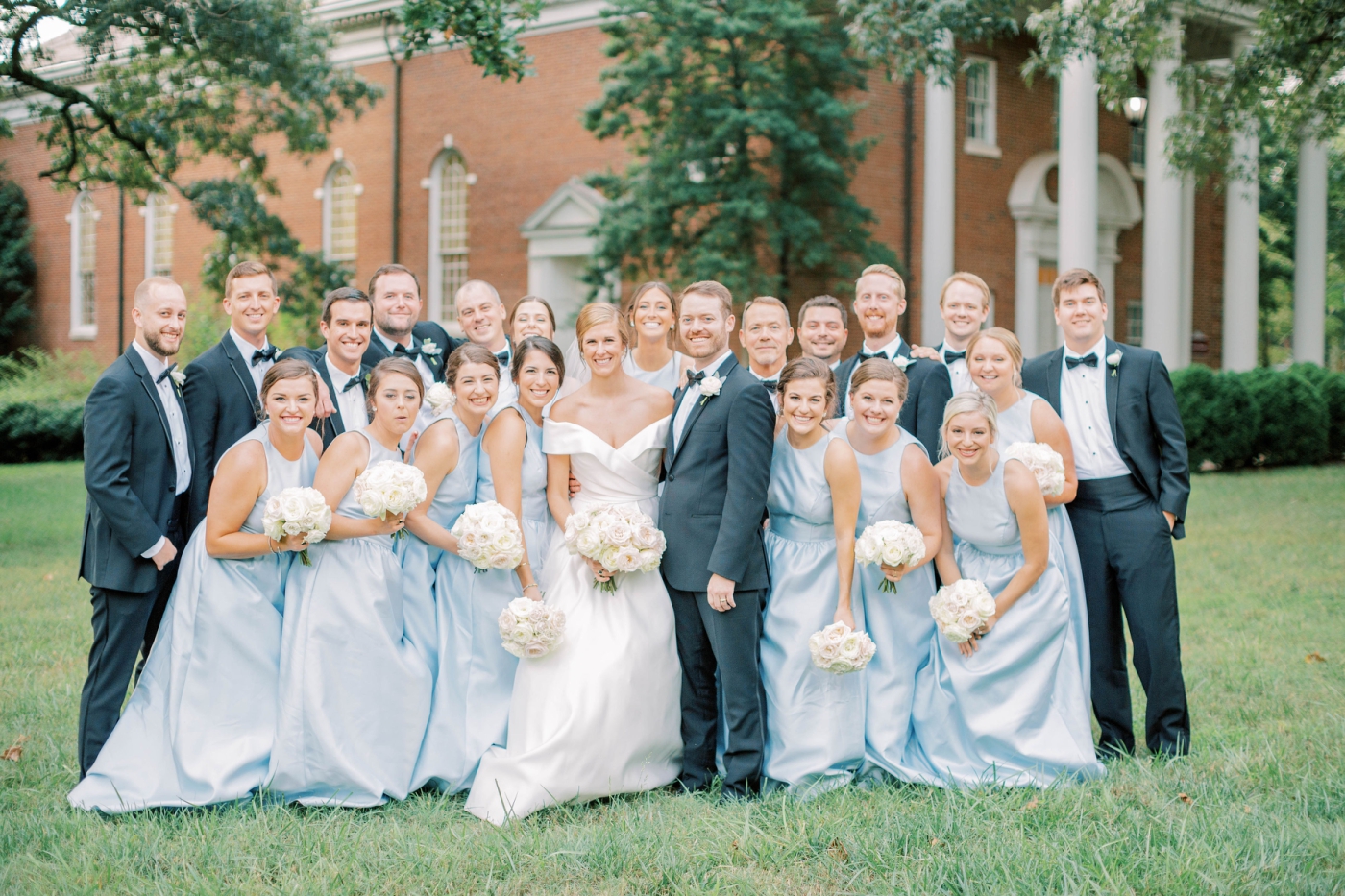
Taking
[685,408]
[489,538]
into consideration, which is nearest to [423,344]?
[489,538]

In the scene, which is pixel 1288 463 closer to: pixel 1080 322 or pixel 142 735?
pixel 1080 322

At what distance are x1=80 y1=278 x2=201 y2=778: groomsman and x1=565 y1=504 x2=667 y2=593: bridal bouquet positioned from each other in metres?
1.98

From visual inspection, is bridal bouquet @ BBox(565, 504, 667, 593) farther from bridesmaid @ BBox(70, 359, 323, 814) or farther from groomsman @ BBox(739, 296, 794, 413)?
bridesmaid @ BBox(70, 359, 323, 814)

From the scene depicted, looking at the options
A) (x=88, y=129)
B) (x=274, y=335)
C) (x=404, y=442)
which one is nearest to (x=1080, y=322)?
(x=404, y=442)

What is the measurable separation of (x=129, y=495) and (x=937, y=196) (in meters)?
18.7

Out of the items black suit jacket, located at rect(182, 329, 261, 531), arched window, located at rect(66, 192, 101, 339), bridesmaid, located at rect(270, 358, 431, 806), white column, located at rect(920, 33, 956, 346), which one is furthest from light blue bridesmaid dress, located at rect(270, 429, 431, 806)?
arched window, located at rect(66, 192, 101, 339)

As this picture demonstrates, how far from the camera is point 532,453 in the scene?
605cm

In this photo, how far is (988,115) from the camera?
79.6 ft

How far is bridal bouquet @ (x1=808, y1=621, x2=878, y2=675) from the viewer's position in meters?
5.41

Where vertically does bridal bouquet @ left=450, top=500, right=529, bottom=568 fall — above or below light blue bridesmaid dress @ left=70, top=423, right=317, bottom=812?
above

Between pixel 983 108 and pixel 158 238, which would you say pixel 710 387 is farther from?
pixel 158 238

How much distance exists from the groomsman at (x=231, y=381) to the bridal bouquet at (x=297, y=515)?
0.74m

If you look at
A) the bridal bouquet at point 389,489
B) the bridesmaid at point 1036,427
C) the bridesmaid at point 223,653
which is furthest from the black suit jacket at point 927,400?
the bridesmaid at point 223,653

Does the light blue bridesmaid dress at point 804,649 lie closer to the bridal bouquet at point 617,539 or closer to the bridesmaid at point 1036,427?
the bridal bouquet at point 617,539
